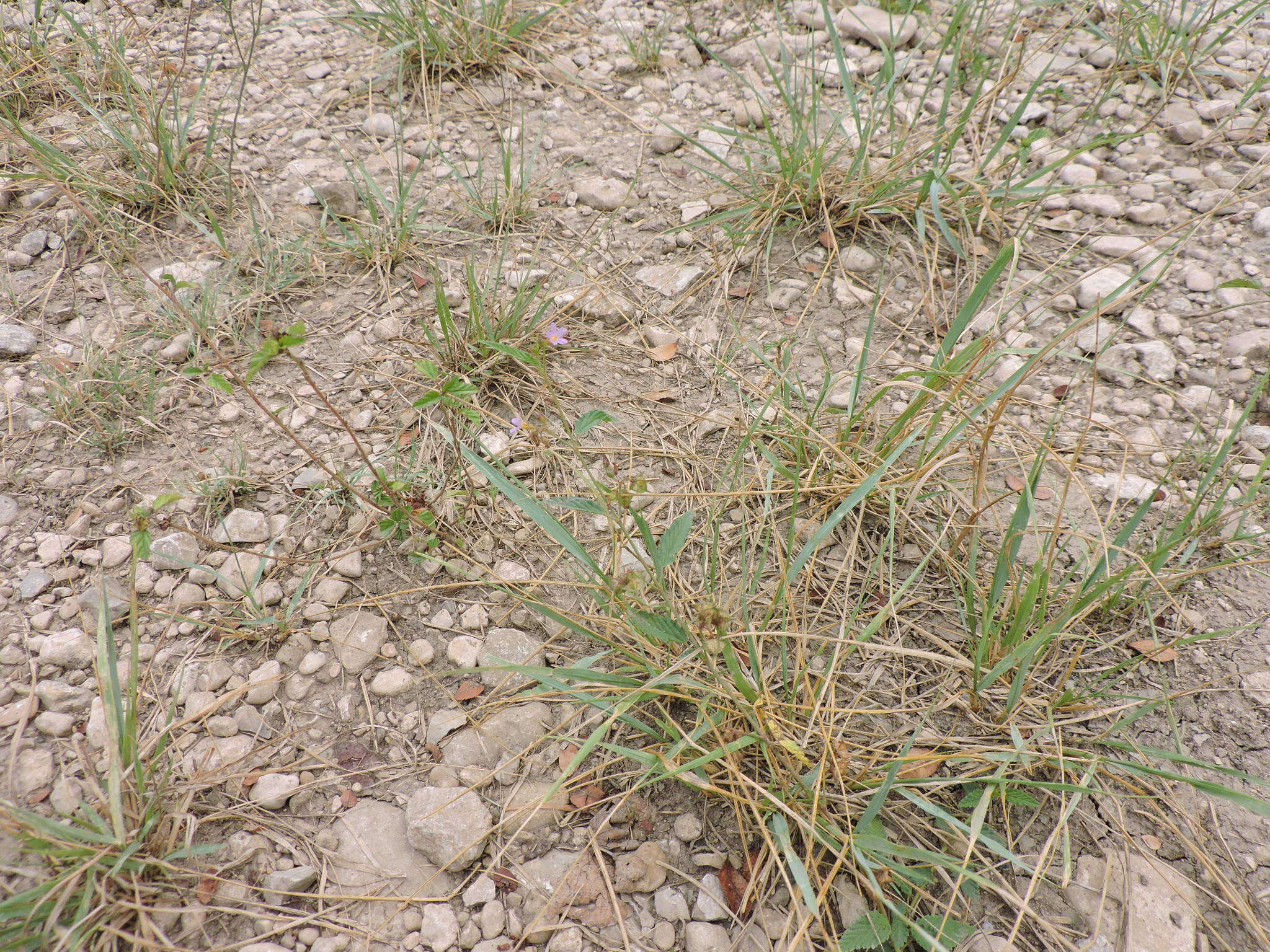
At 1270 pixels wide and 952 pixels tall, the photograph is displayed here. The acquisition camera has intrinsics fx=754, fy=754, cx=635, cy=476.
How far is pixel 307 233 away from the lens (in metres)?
2.15

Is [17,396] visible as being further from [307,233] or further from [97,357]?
[307,233]

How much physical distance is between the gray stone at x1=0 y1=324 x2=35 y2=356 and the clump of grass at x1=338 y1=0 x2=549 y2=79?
1403mm

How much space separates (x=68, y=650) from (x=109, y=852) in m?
0.46

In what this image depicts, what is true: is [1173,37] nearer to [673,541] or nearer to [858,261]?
[858,261]

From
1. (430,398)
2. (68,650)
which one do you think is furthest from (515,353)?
(68,650)

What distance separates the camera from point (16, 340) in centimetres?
189

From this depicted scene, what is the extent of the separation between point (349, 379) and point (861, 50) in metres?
2.14

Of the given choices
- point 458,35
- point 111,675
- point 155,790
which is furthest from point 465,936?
point 458,35

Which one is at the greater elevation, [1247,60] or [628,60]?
[1247,60]

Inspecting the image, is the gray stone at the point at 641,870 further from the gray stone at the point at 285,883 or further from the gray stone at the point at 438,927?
the gray stone at the point at 285,883

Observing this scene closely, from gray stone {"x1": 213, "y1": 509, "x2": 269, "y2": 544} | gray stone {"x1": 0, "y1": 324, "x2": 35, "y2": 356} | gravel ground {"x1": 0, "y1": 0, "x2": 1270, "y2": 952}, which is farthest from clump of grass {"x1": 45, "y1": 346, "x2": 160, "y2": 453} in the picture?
gray stone {"x1": 213, "y1": 509, "x2": 269, "y2": 544}

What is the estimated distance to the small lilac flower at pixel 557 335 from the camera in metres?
1.81

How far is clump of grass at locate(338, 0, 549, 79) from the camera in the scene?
251 centimetres

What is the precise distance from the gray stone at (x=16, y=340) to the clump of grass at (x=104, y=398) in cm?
11
